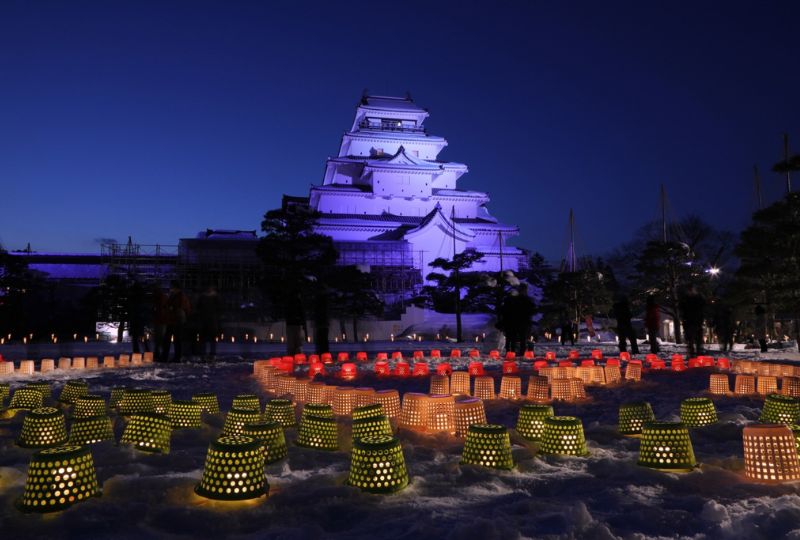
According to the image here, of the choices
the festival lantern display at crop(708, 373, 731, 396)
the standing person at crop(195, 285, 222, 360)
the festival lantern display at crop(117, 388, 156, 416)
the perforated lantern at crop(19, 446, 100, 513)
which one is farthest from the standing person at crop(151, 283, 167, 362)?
the festival lantern display at crop(708, 373, 731, 396)

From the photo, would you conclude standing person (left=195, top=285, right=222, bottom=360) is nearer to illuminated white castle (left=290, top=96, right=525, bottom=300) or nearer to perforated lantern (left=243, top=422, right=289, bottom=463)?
perforated lantern (left=243, top=422, right=289, bottom=463)

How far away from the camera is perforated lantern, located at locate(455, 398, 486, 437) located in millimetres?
4898

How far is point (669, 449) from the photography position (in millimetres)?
3783

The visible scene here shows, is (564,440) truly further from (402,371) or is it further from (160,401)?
(402,371)

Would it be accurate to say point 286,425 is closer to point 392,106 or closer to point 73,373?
point 73,373

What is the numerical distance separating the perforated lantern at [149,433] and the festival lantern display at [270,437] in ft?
2.05

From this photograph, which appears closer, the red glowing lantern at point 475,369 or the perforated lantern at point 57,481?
the perforated lantern at point 57,481

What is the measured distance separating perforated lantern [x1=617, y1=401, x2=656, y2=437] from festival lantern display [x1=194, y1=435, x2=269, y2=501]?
3.01m

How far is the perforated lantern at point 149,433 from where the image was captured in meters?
4.16

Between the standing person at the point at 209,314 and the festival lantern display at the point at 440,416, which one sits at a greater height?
the standing person at the point at 209,314

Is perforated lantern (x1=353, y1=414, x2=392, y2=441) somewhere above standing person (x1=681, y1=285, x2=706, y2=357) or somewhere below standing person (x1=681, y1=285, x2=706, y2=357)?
below

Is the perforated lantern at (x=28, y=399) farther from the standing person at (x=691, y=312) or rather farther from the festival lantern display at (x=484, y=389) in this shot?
the standing person at (x=691, y=312)

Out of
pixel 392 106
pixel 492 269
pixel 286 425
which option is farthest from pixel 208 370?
pixel 392 106

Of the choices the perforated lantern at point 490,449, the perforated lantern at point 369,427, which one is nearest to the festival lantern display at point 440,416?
the perforated lantern at point 369,427
